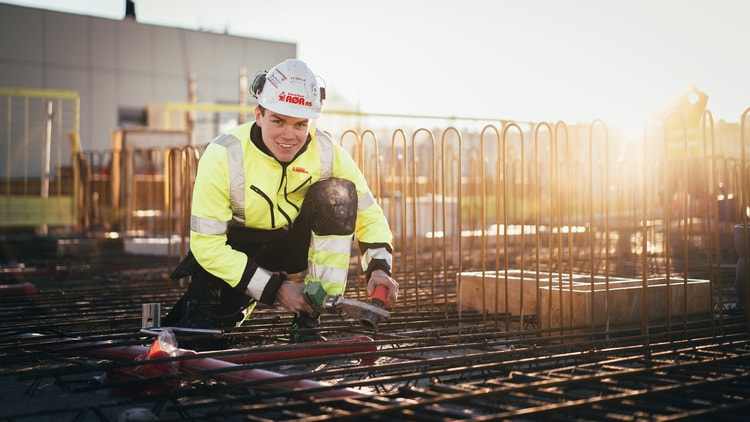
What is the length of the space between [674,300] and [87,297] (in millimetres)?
4415

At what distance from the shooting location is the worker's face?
157 inches

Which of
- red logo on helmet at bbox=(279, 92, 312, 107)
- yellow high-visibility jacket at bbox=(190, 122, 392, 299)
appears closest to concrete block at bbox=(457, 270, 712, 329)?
yellow high-visibility jacket at bbox=(190, 122, 392, 299)

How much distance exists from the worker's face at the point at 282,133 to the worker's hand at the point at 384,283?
785 millimetres

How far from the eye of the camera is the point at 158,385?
3107mm

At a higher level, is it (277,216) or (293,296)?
(277,216)

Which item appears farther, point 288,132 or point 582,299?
point 582,299

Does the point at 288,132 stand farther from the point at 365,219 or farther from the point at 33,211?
the point at 33,211

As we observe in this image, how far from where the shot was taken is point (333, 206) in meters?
4.19

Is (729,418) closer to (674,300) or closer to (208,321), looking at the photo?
(674,300)

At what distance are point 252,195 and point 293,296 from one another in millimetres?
652

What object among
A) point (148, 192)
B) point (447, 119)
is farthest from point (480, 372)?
point (148, 192)

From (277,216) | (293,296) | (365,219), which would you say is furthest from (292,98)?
(293,296)

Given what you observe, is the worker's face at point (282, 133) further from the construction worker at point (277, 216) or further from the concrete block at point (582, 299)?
the concrete block at point (582, 299)

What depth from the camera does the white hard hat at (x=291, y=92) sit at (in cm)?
391
